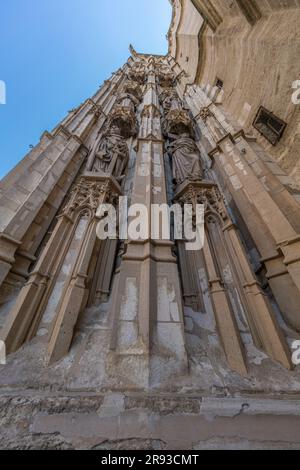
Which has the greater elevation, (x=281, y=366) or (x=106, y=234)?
(x=106, y=234)

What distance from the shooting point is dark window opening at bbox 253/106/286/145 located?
4895 millimetres

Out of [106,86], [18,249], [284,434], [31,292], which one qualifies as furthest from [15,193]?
[106,86]

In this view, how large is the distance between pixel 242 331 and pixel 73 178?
513 centimetres

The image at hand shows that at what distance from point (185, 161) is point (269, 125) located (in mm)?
2390

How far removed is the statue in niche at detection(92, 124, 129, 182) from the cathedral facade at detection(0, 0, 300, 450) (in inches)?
2.2

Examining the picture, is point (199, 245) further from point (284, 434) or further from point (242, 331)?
point (284, 434)

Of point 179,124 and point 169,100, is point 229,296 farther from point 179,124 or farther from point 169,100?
point 169,100

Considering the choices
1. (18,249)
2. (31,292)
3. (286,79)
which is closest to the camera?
(31,292)

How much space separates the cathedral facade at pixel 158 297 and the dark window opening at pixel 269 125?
0.05 m

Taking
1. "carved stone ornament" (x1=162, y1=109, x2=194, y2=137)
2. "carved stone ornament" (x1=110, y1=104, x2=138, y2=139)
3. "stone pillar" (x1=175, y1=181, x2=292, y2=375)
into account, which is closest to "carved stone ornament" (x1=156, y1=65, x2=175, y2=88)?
"carved stone ornament" (x1=162, y1=109, x2=194, y2=137)

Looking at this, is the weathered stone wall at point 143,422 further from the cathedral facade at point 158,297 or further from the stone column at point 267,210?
the stone column at point 267,210

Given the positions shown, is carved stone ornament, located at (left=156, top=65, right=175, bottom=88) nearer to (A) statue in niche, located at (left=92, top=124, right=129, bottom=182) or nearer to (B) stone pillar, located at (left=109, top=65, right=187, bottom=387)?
(A) statue in niche, located at (left=92, top=124, right=129, bottom=182)

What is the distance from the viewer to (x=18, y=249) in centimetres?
336

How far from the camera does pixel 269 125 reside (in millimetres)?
5320
